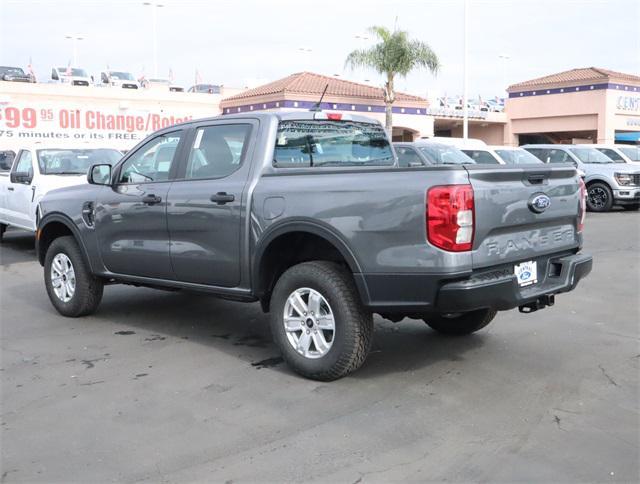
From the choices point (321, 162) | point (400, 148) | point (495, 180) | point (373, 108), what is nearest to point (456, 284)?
point (495, 180)

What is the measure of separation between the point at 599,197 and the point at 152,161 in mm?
15563

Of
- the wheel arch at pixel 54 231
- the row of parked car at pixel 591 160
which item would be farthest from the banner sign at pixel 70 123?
the wheel arch at pixel 54 231

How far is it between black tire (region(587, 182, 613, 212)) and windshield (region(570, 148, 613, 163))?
0.93 metres

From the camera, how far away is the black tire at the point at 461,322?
5876 millimetres

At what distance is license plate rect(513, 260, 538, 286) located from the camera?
470cm

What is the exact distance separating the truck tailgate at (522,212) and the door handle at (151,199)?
2777mm

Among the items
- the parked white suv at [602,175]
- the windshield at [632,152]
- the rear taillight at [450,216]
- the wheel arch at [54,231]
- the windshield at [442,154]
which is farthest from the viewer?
the windshield at [632,152]

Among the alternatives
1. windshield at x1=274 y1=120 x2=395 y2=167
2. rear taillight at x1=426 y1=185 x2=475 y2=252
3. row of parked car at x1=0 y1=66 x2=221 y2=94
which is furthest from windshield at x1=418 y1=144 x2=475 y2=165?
row of parked car at x1=0 y1=66 x2=221 y2=94

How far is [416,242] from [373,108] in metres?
29.6

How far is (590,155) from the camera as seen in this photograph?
65.2 ft

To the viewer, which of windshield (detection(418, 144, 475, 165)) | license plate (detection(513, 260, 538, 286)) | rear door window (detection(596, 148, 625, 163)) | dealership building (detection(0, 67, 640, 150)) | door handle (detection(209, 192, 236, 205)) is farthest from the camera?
dealership building (detection(0, 67, 640, 150))

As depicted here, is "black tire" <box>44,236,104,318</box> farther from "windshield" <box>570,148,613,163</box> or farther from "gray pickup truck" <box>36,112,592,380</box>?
"windshield" <box>570,148,613,163</box>

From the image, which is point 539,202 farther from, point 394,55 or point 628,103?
point 628,103

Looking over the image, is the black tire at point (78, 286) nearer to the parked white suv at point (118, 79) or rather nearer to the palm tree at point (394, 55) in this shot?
the palm tree at point (394, 55)
